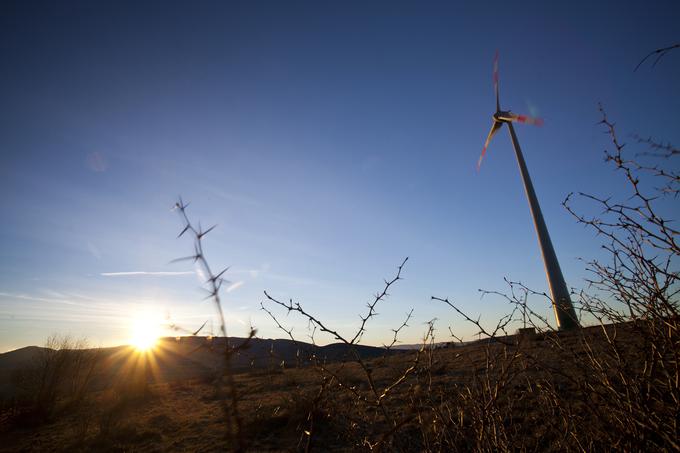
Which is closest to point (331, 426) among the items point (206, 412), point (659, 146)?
point (206, 412)

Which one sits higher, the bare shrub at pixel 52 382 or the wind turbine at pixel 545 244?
the wind turbine at pixel 545 244

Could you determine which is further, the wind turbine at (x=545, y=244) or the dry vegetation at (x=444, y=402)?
the wind turbine at (x=545, y=244)

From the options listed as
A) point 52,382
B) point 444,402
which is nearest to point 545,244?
point 444,402

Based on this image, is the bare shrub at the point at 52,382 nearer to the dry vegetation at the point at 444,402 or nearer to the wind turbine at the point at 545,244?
the dry vegetation at the point at 444,402

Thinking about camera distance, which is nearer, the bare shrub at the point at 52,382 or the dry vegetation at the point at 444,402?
the dry vegetation at the point at 444,402

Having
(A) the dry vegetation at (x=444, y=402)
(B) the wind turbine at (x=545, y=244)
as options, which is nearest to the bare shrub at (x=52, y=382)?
(A) the dry vegetation at (x=444, y=402)

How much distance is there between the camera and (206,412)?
A: 42.2ft

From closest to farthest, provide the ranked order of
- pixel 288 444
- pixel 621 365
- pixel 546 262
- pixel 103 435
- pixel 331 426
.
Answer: pixel 621 365 → pixel 288 444 → pixel 331 426 → pixel 103 435 → pixel 546 262

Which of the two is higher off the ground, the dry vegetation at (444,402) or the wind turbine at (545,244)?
the wind turbine at (545,244)

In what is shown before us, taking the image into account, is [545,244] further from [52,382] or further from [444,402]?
[52,382]

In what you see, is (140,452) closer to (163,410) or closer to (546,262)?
(163,410)

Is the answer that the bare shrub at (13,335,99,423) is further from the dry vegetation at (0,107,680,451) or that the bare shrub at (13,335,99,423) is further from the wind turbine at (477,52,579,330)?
the wind turbine at (477,52,579,330)

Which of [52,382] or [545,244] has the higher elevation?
[545,244]

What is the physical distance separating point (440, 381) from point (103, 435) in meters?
10.7
